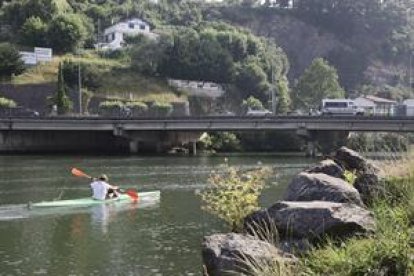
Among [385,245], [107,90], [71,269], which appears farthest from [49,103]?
[385,245]

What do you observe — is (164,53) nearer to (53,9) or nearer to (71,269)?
(53,9)

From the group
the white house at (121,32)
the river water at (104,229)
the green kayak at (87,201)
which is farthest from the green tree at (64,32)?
the green kayak at (87,201)

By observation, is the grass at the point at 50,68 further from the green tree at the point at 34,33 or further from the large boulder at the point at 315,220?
the large boulder at the point at 315,220

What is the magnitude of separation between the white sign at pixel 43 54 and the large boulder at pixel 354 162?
106m

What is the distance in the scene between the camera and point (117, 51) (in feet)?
446

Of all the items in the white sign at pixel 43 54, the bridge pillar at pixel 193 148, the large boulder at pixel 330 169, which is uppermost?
the white sign at pixel 43 54

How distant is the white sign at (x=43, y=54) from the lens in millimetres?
120188

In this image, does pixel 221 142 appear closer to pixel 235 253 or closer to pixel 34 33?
pixel 34 33

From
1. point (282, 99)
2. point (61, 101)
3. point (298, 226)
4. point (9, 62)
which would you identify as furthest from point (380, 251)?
point (282, 99)

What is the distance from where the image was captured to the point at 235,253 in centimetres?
1242

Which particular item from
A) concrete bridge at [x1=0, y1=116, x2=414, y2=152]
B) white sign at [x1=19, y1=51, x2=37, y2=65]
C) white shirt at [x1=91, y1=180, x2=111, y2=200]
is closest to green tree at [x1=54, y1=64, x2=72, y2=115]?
concrete bridge at [x1=0, y1=116, x2=414, y2=152]

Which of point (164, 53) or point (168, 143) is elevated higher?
point (164, 53)

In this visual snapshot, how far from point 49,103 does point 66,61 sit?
46.2 feet

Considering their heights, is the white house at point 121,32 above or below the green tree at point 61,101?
above
